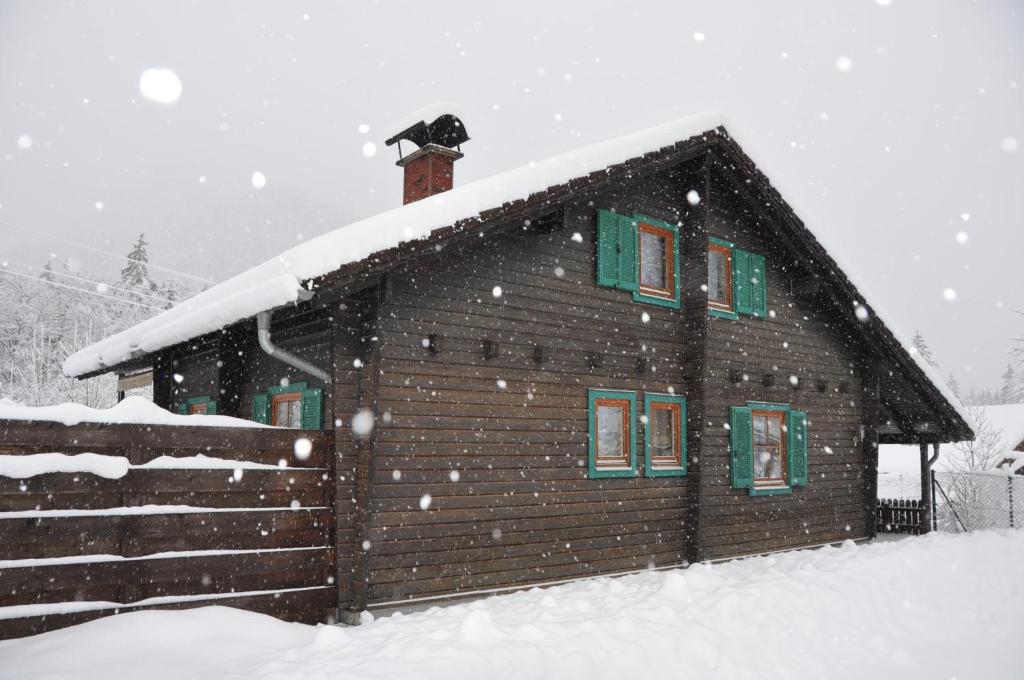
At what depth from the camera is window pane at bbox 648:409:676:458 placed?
10.4 metres

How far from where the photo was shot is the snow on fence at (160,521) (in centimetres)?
532

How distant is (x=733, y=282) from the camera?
1161 centimetres

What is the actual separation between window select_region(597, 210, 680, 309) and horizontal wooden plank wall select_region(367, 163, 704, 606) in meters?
0.17

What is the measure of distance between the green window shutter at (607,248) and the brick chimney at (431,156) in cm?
319

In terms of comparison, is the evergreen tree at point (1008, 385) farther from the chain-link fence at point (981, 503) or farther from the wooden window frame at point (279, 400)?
the wooden window frame at point (279, 400)

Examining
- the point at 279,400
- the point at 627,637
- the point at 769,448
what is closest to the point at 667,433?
the point at 769,448

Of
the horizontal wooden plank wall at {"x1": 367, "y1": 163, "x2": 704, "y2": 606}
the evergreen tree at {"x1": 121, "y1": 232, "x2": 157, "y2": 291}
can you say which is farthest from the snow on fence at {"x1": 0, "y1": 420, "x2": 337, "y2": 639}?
the evergreen tree at {"x1": 121, "y1": 232, "x2": 157, "y2": 291}

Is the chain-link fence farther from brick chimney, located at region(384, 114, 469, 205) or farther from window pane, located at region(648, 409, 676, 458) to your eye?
brick chimney, located at region(384, 114, 469, 205)

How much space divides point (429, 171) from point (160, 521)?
24.2ft

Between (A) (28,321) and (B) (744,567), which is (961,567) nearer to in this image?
(B) (744,567)

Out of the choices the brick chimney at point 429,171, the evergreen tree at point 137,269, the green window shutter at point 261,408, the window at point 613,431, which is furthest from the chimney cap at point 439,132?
the evergreen tree at point 137,269

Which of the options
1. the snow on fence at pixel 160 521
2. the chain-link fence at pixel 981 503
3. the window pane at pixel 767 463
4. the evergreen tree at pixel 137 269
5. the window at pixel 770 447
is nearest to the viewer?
the snow on fence at pixel 160 521

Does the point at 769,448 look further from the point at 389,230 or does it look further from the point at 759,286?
the point at 389,230

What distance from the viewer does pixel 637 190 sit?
10500 mm
